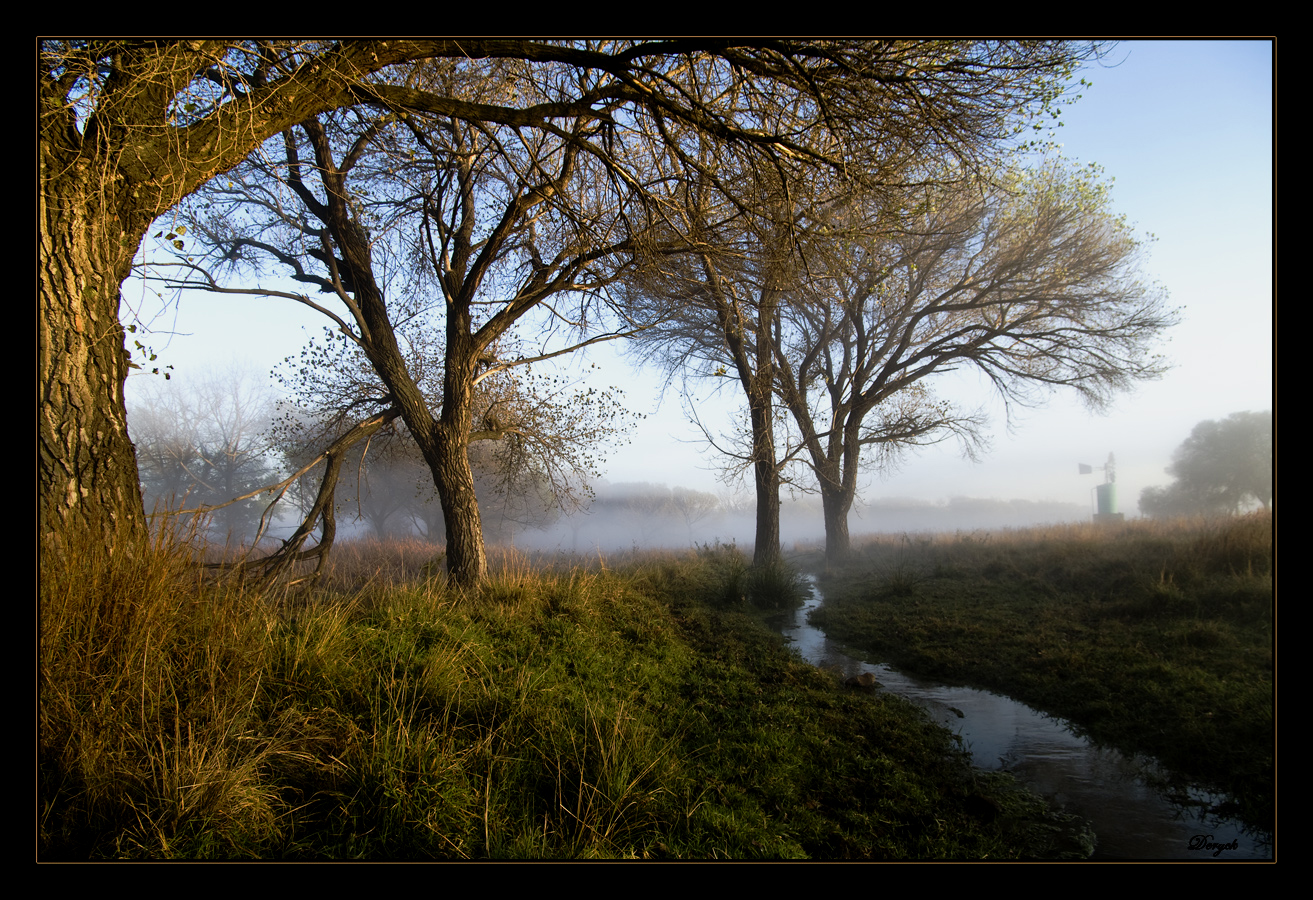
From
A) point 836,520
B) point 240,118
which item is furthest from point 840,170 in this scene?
point 836,520

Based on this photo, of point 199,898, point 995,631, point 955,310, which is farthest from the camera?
point 955,310

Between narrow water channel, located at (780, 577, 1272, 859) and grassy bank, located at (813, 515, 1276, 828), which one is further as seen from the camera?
grassy bank, located at (813, 515, 1276, 828)

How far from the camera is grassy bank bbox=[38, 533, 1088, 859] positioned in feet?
8.77

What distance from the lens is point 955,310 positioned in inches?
659

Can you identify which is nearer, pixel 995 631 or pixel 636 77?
pixel 636 77

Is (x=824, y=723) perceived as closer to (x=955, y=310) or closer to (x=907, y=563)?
(x=907, y=563)

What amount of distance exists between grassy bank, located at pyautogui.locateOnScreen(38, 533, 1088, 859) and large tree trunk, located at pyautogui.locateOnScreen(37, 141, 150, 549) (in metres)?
0.60

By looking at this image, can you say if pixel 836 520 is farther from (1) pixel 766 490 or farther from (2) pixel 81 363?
(2) pixel 81 363

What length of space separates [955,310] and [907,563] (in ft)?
26.5

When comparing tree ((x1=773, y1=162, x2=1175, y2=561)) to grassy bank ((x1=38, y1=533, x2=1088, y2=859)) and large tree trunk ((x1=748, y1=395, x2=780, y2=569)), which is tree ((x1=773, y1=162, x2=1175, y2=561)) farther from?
grassy bank ((x1=38, y1=533, x2=1088, y2=859))

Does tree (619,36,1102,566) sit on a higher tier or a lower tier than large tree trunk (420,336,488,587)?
higher

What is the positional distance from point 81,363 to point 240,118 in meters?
2.29

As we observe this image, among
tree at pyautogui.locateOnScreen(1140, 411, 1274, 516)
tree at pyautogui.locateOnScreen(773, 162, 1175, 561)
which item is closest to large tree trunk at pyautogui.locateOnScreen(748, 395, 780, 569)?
tree at pyautogui.locateOnScreen(773, 162, 1175, 561)

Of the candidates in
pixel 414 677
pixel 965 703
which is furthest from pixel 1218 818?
pixel 414 677
